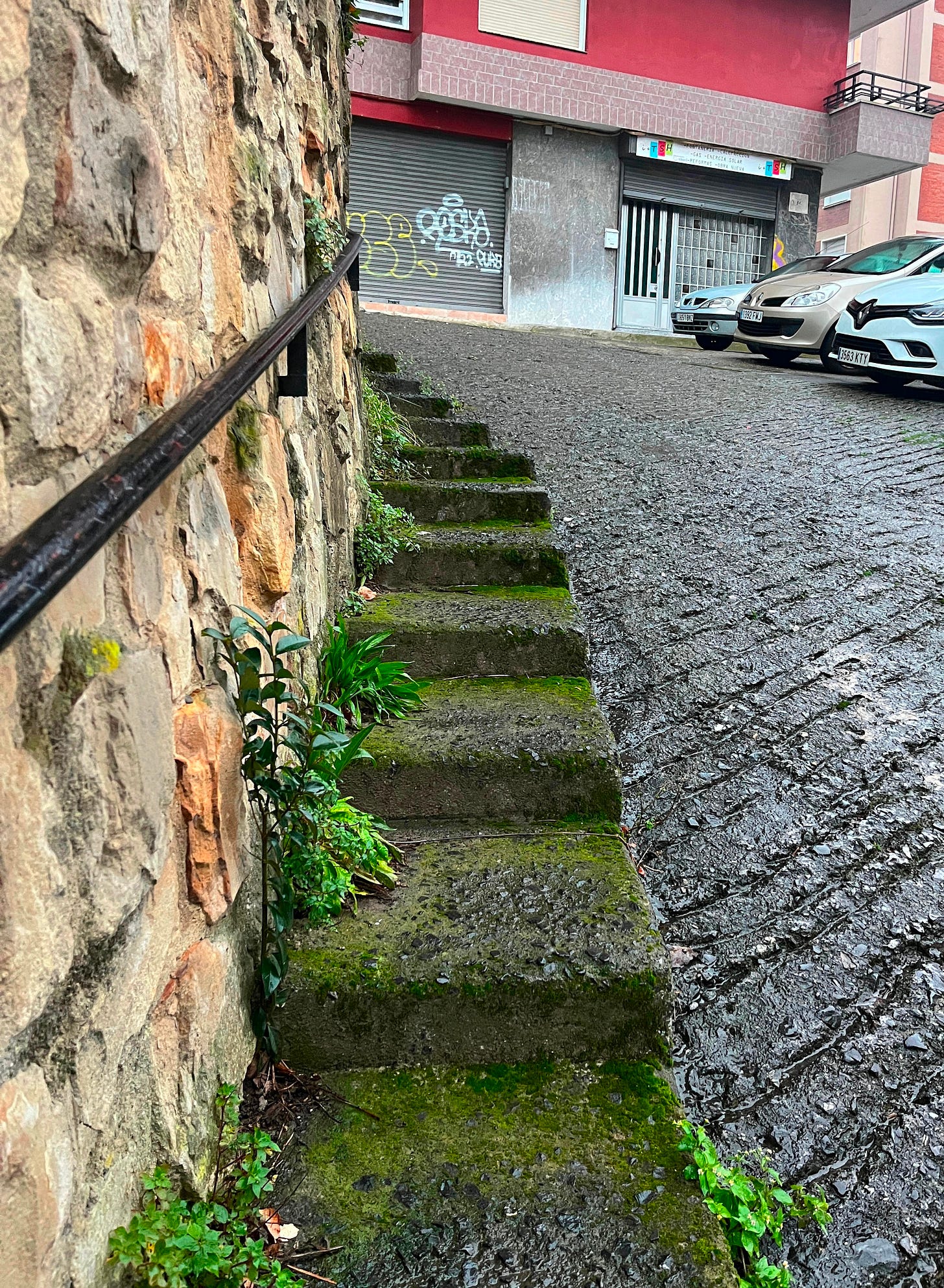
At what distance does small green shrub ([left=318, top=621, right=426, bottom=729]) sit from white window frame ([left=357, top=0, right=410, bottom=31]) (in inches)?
532

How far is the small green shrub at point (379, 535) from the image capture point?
352 cm

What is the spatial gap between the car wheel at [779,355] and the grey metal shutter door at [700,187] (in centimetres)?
586

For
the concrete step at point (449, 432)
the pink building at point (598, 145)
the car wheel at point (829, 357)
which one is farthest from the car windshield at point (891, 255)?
the concrete step at point (449, 432)

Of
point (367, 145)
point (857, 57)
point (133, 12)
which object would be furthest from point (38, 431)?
point (857, 57)

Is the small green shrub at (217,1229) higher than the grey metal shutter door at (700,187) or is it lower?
lower

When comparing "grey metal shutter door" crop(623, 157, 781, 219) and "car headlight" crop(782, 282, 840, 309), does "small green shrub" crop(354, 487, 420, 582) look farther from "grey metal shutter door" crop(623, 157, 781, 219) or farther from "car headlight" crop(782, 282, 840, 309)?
"grey metal shutter door" crop(623, 157, 781, 219)

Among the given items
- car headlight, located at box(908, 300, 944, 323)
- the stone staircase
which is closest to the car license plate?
car headlight, located at box(908, 300, 944, 323)

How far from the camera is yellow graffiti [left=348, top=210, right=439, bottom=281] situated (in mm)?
14172

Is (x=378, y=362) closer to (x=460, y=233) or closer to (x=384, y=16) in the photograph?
(x=460, y=233)

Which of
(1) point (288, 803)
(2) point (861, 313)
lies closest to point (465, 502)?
(1) point (288, 803)

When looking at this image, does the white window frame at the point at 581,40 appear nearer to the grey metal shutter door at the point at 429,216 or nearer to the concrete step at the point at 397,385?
the grey metal shutter door at the point at 429,216

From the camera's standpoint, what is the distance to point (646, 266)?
1608 cm

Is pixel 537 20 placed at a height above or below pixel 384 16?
above

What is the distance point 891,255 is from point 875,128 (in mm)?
7393
